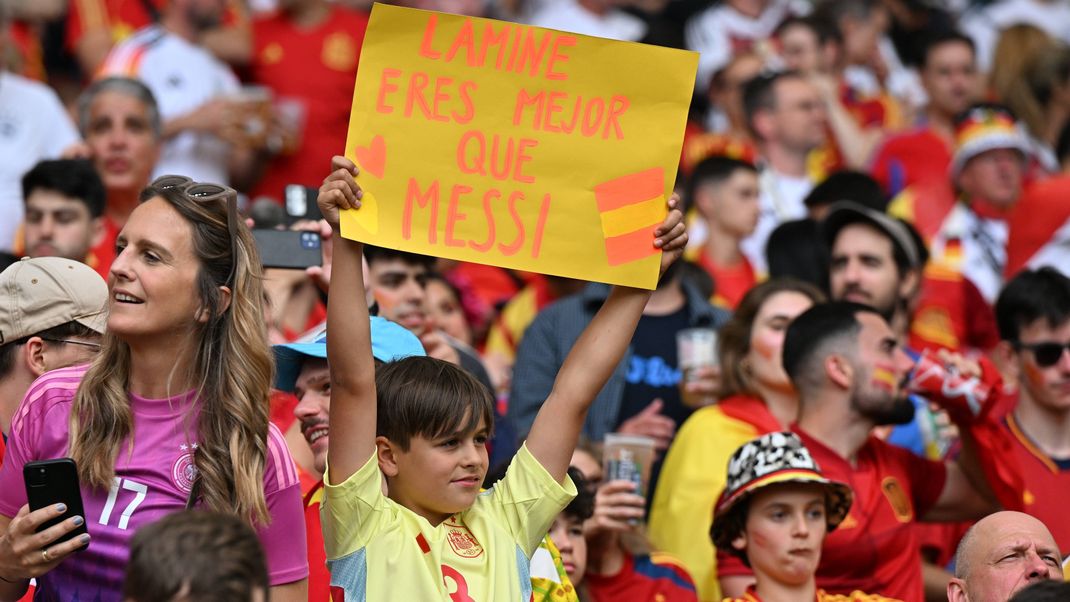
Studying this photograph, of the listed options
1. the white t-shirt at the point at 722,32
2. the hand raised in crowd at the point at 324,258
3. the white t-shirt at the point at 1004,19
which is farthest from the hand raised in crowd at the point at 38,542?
the white t-shirt at the point at 1004,19

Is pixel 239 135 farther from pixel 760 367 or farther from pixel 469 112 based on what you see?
pixel 469 112

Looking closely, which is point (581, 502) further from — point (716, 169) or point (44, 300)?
point (716, 169)

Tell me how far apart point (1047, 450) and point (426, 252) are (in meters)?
3.27

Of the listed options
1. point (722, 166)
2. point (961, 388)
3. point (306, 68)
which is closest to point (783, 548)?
point (961, 388)

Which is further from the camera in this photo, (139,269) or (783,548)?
(783,548)

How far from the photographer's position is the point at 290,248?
5.37 metres

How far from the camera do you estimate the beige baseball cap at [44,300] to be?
4.57 metres

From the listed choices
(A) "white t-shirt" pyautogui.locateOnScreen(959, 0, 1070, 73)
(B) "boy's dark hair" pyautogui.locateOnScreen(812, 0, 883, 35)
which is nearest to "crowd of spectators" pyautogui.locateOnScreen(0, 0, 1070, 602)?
(B) "boy's dark hair" pyautogui.locateOnScreen(812, 0, 883, 35)

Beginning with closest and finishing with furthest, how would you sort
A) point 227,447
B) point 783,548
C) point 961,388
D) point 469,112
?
point 227,447 → point 469,112 → point 783,548 → point 961,388

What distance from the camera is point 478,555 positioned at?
4098 millimetres

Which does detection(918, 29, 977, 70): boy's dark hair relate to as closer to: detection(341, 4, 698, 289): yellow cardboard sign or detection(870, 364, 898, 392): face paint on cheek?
detection(870, 364, 898, 392): face paint on cheek

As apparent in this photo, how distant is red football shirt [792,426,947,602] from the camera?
584 cm

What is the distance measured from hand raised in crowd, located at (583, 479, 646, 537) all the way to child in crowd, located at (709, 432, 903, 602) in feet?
1.01

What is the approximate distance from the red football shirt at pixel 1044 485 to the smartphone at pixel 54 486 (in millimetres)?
3813
